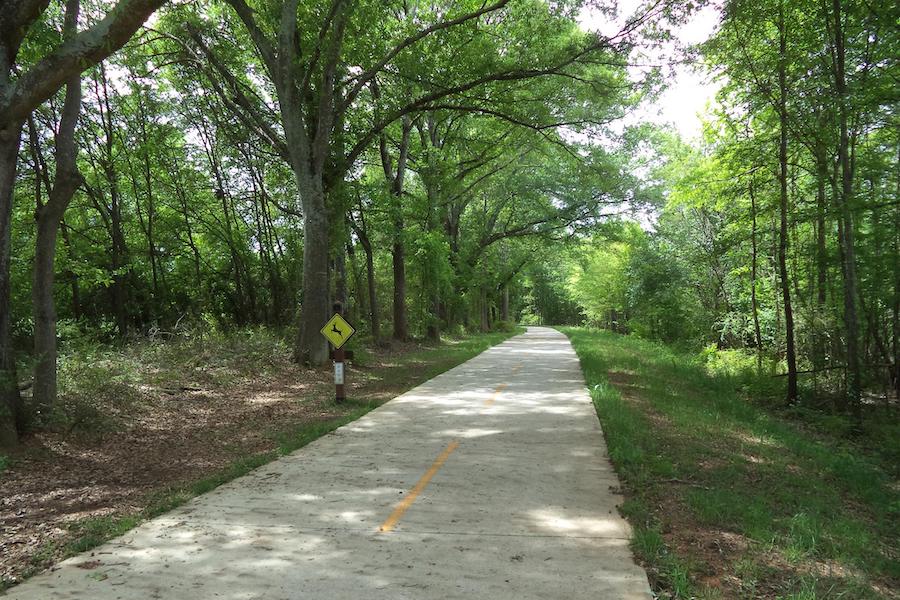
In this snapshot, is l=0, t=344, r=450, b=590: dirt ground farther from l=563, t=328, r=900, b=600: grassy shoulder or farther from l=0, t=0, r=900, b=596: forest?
l=563, t=328, r=900, b=600: grassy shoulder

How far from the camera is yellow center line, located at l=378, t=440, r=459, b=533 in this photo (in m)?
4.61

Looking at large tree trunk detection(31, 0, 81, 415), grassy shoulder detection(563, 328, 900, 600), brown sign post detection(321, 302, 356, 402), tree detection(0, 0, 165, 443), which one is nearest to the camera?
grassy shoulder detection(563, 328, 900, 600)

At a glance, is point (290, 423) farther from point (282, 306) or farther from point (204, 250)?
point (204, 250)

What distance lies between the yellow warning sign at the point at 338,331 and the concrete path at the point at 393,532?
3161 mm

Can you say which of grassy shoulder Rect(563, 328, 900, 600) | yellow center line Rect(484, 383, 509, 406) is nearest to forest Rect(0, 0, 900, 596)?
grassy shoulder Rect(563, 328, 900, 600)

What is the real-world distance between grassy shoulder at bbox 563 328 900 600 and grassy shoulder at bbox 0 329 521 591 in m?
4.20

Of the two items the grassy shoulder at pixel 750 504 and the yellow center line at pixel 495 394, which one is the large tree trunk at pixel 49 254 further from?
the grassy shoulder at pixel 750 504

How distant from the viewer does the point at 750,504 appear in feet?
16.8

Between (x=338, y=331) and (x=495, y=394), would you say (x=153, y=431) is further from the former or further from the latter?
(x=495, y=394)

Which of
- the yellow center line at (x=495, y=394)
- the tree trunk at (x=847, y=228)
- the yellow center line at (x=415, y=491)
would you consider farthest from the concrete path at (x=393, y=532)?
the tree trunk at (x=847, y=228)

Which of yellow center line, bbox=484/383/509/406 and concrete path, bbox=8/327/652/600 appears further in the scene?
yellow center line, bbox=484/383/509/406

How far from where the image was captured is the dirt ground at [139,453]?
4766 mm

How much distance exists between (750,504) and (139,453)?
23.0ft

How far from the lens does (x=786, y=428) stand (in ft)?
32.6
